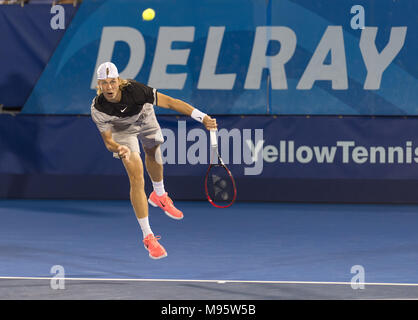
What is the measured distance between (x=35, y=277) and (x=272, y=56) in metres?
7.05

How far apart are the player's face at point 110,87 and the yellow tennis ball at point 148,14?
20.7 feet

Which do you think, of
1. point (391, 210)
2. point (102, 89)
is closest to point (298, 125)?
point (391, 210)

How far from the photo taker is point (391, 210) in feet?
43.0

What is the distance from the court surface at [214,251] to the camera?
23.3 ft

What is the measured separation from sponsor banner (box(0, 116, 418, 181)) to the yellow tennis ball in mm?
1625

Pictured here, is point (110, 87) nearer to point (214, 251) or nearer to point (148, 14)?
point (214, 251)

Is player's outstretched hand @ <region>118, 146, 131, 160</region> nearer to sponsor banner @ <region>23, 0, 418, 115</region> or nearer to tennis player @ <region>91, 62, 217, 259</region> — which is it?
tennis player @ <region>91, 62, 217, 259</region>

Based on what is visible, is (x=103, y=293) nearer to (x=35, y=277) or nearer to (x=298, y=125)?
(x=35, y=277)

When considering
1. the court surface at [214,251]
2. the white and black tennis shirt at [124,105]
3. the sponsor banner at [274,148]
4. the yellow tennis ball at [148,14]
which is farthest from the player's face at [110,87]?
the yellow tennis ball at [148,14]

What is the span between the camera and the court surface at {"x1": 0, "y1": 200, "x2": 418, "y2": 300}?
7098 mm

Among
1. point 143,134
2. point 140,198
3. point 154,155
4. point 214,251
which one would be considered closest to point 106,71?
point 143,134

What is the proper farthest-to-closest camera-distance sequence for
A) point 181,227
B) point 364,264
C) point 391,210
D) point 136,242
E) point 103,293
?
point 391,210 → point 181,227 → point 136,242 → point 364,264 → point 103,293

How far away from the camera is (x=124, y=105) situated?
25.9 feet

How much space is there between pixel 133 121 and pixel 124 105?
0.36m
